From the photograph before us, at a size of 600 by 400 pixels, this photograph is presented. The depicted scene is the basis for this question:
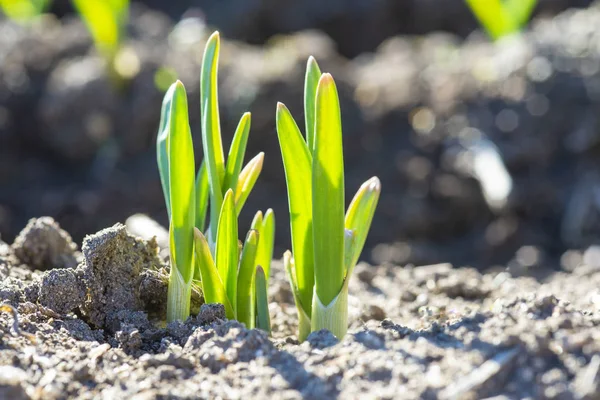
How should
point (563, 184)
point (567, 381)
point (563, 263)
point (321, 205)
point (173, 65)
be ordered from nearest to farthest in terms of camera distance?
point (567, 381) → point (321, 205) → point (563, 263) → point (563, 184) → point (173, 65)

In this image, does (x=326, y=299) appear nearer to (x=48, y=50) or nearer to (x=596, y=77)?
(x=596, y=77)

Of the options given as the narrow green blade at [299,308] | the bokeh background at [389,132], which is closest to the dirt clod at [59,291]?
the narrow green blade at [299,308]

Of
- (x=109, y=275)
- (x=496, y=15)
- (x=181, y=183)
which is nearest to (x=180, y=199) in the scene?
(x=181, y=183)

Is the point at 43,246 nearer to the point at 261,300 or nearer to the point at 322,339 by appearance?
the point at 261,300

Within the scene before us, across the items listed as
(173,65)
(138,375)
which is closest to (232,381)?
(138,375)

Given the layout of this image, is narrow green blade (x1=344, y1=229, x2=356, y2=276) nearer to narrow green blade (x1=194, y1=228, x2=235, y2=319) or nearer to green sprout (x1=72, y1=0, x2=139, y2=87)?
narrow green blade (x1=194, y1=228, x2=235, y2=319)
